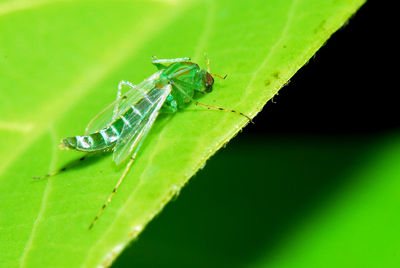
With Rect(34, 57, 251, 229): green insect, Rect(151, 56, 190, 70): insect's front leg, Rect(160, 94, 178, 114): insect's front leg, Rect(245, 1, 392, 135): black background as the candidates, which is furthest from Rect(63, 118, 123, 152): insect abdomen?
Rect(245, 1, 392, 135): black background

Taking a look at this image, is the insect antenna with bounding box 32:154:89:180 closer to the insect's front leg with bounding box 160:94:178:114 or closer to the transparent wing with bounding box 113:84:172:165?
the transparent wing with bounding box 113:84:172:165

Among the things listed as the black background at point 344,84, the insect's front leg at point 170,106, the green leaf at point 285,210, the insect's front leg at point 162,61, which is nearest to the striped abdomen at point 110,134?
the insect's front leg at point 170,106

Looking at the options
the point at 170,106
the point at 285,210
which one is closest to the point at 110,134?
the point at 170,106

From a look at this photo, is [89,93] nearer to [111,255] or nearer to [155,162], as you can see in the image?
[155,162]

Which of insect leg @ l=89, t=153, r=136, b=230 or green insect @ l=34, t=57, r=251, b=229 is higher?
green insect @ l=34, t=57, r=251, b=229

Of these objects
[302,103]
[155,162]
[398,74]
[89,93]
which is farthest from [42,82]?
[398,74]

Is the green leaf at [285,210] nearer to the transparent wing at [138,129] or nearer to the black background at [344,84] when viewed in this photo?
the black background at [344,84]

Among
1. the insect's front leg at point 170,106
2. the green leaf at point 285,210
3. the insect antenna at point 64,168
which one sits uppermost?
the insect's front leg at point 170,106

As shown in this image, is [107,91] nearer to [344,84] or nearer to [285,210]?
[285,210]
